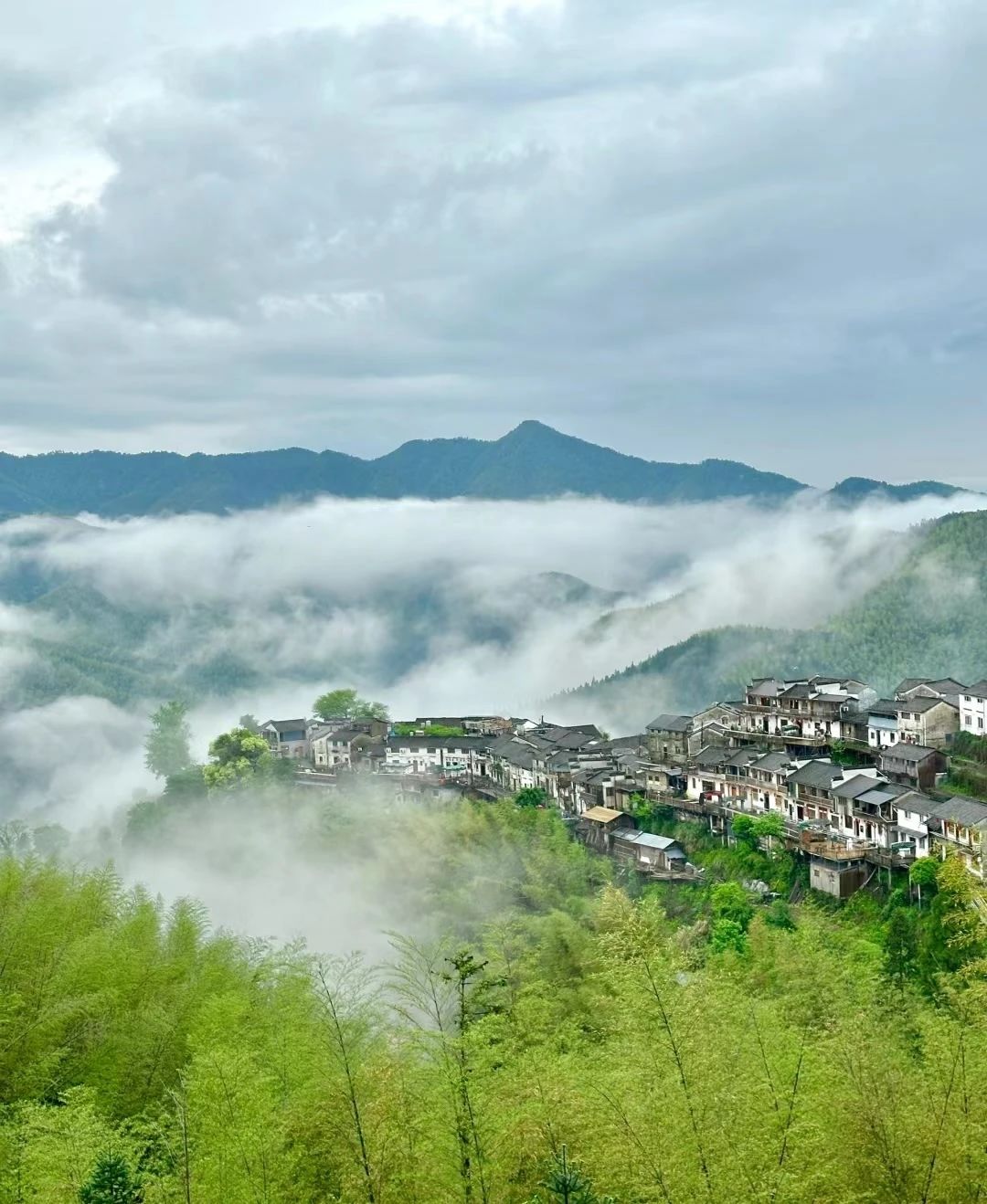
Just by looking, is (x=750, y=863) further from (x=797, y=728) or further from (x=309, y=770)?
(x=309, y=770)

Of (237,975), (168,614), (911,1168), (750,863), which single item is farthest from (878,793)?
(168,614)

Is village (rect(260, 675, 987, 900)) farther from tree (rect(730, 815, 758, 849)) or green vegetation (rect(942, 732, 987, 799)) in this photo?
tree (rect(730, 815, 758, 849))

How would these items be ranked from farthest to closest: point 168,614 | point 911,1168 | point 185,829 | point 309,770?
point 168,614
point 309,770
point 185,829
point 911,1168

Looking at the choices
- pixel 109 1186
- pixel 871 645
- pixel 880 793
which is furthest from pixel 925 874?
pixel 871 645

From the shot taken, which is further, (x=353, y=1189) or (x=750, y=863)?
(x=750, y=863)

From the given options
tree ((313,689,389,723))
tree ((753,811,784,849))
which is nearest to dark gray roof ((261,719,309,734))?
tree ((313,689,389,723))

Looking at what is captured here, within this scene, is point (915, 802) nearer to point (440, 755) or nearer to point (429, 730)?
point (440, 755)
